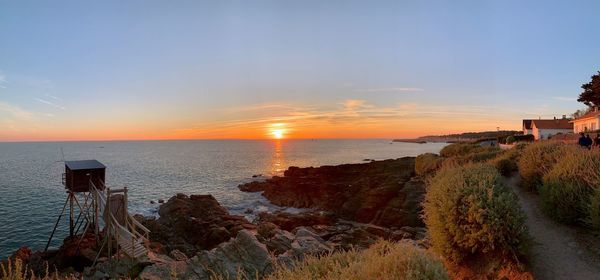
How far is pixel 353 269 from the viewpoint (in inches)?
273

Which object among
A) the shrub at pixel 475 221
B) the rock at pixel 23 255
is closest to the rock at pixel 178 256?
the rock at pixel 23 255

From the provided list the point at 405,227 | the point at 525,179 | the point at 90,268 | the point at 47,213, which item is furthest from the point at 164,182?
the point at 525,179

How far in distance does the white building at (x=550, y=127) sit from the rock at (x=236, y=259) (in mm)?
58919

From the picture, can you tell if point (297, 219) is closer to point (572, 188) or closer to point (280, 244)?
point (280, 244)

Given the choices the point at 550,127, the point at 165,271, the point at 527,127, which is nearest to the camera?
the point at 165,271

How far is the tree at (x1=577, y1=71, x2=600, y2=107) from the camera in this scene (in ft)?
163

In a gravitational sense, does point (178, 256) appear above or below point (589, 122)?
below

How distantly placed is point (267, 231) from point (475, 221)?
15.2m

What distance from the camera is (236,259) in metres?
15.1

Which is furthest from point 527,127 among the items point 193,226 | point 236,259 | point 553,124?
point 236,259

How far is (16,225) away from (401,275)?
3579cm

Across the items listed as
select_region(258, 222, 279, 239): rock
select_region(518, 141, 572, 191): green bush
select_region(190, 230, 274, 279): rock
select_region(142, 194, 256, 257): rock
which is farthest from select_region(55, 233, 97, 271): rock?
select_region(518, 141, 572, 191): green bush

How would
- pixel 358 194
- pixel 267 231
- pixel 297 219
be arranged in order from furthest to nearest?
pixel 358 194 < pixel 297 219 < pixel 267 231

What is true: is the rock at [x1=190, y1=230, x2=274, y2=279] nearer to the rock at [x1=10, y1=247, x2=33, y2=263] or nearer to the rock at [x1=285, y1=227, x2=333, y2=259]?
the rock at [x1=285, y1=227, x2=333, y2=259]
